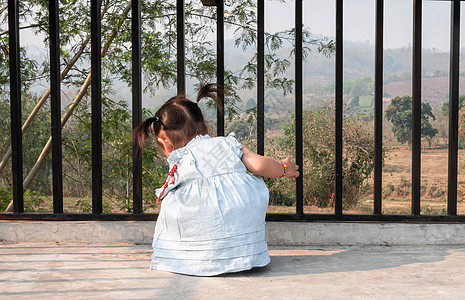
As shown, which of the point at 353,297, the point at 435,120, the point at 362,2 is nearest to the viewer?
the point at 353,297

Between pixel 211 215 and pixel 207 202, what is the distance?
6cm

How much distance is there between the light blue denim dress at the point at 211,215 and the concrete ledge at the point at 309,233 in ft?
1.65

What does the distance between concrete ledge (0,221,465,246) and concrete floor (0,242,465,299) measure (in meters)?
0.07

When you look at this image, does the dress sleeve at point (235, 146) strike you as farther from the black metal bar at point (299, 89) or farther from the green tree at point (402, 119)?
the green tree at point (402, 119)

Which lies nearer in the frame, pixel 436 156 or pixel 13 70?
pixel 13 70

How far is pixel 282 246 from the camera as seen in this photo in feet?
8.27

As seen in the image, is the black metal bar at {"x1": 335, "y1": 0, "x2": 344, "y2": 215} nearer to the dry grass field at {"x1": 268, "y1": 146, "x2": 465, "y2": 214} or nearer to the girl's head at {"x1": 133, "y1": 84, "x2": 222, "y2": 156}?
the girl's head at {"x1": 133, "y1": 84, "x2": 222, "y2": 156}

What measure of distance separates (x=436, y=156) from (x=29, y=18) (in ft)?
18.8

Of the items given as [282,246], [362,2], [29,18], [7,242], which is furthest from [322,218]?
[362,2]

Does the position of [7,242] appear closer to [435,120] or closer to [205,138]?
[205,138]

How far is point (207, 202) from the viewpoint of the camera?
1973 millimetres

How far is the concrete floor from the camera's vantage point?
1.69 m

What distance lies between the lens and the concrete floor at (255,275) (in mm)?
1692


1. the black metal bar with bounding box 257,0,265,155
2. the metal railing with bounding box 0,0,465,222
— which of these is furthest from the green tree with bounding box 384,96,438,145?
the black metal bar with bounding box 257,0,265,155
